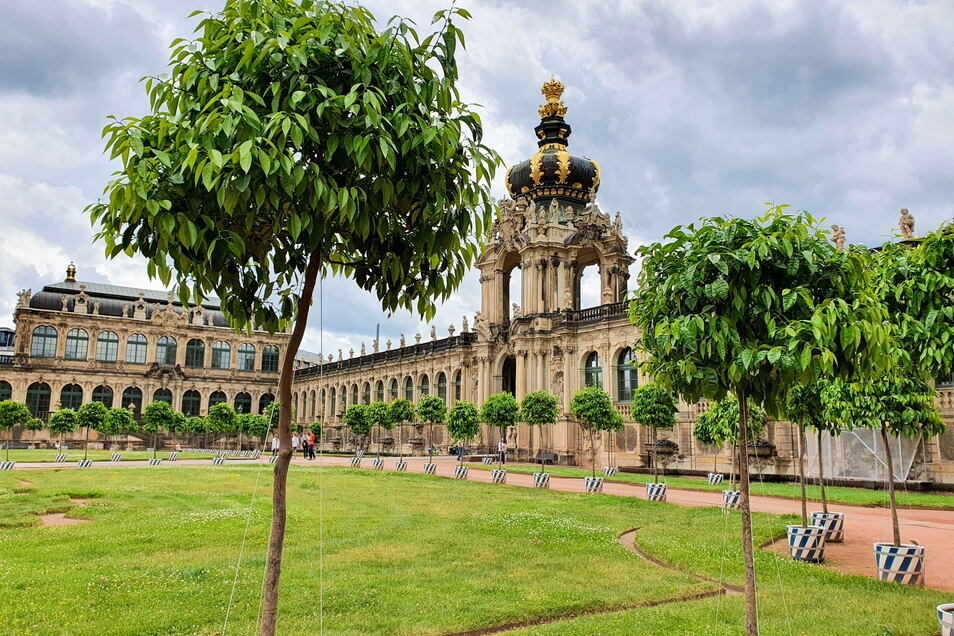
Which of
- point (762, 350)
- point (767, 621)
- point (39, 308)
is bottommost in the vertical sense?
point (767, 621)

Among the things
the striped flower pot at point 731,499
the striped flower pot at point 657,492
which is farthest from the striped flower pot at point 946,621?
the striped flower pot at point 657,492

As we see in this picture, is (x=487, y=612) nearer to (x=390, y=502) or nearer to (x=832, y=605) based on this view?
(x=832, y=605)

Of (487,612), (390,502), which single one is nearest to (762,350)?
(487,612)

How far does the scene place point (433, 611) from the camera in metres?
10.4

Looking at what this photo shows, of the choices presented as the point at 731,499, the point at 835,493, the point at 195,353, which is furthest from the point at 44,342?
the point at 731,499

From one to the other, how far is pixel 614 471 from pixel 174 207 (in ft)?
125

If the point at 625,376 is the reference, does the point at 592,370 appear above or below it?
above

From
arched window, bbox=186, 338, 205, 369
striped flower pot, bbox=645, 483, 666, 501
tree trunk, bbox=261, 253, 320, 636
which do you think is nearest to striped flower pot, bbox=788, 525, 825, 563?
striped flower pot, bbox=645, 483, 666, 501

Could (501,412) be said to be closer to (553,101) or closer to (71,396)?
(553,101)

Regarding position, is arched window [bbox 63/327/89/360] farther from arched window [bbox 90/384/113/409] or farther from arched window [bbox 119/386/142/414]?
arched window [bbox 119/386/142/414]

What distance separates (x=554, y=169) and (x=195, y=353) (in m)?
64.9

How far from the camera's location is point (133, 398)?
9712cm

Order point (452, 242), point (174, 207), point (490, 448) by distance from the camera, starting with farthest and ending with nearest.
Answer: point (490, 448) < point (452, 242) < point (174, 207)

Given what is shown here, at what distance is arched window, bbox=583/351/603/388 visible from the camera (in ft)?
175
